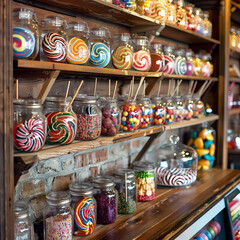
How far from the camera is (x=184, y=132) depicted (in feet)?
10.3

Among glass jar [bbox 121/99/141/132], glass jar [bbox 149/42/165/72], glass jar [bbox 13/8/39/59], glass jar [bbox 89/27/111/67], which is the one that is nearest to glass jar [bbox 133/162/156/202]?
glass jar [bbox 121/99/141/132]

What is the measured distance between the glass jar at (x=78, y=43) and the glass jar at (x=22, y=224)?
2.01 feet

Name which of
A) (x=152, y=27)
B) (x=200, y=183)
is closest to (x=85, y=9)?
(x=152, y=27)

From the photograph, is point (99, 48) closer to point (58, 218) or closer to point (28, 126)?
point (28, 126)

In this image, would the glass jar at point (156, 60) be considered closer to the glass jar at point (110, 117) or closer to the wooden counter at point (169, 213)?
the glass jar at point (110, 117)

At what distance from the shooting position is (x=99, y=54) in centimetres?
167

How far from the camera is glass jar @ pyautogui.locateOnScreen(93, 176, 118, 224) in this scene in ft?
5.76

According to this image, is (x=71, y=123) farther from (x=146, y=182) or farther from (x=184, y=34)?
(x=184, y=34)

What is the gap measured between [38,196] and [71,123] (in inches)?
19.3

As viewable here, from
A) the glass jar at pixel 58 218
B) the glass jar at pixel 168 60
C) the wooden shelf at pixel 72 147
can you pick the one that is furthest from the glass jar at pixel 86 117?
the glass jar at pixel 168 60

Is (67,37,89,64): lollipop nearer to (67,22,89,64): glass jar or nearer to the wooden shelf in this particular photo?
(67,22,89,64): glass jar

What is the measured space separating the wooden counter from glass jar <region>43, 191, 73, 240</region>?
0.16 metres

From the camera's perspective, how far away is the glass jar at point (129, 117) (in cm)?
191

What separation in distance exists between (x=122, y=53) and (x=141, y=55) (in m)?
0.15
